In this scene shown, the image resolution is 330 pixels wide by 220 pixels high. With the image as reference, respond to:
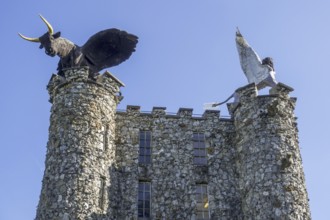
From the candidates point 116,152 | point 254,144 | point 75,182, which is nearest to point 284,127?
point 254,144

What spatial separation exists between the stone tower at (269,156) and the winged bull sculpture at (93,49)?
694 cm

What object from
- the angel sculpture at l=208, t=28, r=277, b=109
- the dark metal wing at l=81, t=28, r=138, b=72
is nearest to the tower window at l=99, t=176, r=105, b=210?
the dark metal wing at l=81, t=28, r=138, b=72

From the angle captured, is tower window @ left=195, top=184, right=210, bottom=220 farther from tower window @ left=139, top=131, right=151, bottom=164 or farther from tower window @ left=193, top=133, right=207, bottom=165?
tower window @ left=139, top=131, right=151, bottom=164

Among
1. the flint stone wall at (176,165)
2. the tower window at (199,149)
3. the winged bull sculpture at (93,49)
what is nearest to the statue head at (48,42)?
the winged bull sculpture at (93,49)

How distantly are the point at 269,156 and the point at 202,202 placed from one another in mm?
4146

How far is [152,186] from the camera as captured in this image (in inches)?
1161

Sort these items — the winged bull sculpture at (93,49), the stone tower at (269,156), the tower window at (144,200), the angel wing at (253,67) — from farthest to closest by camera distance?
the angel wing at (253,67) → the winged bull sculpture at (93,49) → the tower window at (144,200) → the stone tower at (269,156)

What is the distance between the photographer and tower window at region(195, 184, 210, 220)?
94.9 feet

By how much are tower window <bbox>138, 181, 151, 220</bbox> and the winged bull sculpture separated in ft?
21.2

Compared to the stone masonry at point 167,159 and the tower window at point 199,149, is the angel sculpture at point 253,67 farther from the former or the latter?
the tower window at point 199,149

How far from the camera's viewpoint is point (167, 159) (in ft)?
99.8

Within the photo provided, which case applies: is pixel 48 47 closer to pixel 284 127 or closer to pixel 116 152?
pixel 116 152

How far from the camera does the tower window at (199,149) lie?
1211 inches

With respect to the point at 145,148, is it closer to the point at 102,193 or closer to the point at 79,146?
the point at 102,193
